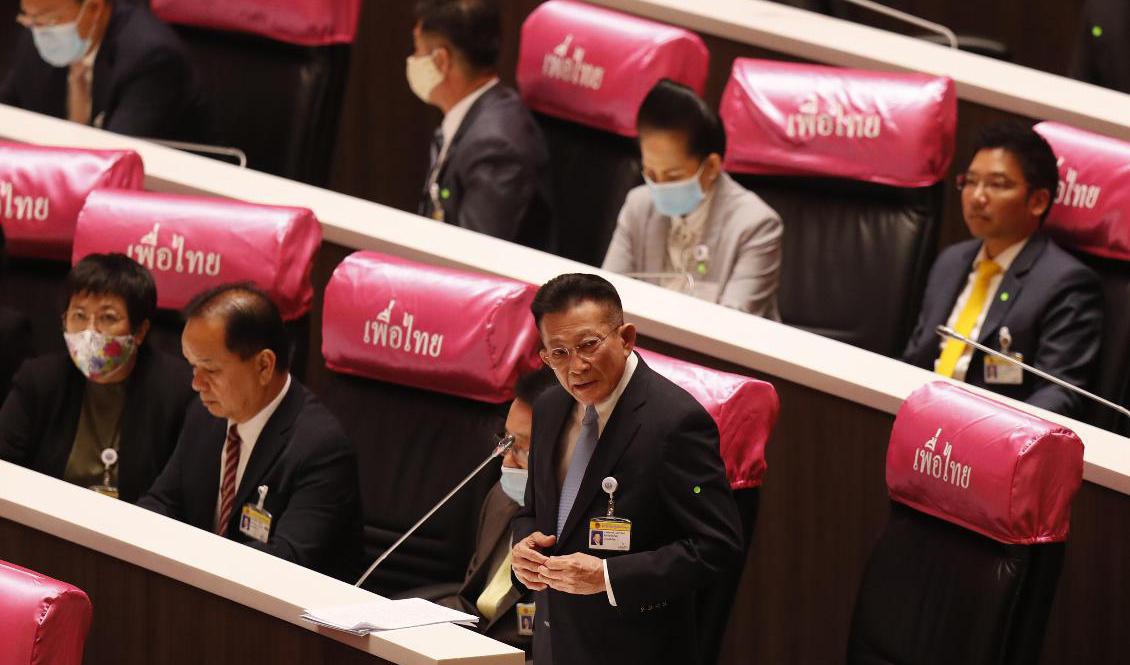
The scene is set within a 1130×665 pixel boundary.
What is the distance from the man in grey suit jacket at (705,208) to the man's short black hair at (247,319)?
74cm

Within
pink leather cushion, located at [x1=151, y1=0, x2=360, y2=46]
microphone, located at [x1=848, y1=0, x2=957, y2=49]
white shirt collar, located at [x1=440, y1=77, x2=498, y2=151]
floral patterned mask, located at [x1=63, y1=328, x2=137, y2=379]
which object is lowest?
floral patterned mask, located at [x1=63, y1=328, x2=137, y2=379]

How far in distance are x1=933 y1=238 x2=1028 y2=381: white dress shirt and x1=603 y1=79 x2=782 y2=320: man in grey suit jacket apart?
289mm

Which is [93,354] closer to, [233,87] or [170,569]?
[170,569]

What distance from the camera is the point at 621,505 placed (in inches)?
81.7

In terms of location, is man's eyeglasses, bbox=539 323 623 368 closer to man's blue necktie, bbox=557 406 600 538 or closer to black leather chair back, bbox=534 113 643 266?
man's blue necktie, bbox=557 406 600 538

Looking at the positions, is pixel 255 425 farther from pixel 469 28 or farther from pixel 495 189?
pixel 469 28

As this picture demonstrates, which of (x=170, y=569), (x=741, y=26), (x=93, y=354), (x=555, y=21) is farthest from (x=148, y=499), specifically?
(x=741, y=26)

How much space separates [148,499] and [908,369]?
40.2 inches

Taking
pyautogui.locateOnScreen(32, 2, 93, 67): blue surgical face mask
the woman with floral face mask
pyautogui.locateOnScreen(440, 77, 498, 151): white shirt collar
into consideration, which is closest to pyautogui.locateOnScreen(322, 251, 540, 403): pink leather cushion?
the woman with floral face mask

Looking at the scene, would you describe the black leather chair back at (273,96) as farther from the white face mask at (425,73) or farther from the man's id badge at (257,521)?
the man's id badge at (257,521)

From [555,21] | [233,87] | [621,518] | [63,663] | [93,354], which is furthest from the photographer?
[233,87]

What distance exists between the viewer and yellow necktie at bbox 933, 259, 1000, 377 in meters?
2.94

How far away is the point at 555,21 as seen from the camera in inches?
136

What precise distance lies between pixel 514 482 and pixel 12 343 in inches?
37.0
